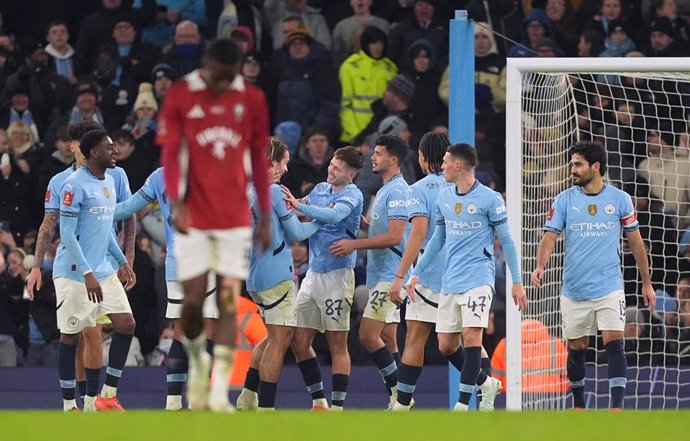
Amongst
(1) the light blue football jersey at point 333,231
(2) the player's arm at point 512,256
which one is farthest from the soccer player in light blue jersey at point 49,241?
(2) the player's arm at point 512,256

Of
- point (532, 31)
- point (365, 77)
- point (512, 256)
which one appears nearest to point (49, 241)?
point (512, 256)

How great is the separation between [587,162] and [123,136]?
6400 millimetres

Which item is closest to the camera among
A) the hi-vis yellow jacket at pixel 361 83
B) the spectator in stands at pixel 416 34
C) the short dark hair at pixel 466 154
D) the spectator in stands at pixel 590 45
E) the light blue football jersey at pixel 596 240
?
the short dark hair at pixel 466 154

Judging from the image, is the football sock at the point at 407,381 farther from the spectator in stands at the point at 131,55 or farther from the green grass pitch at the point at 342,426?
the spectator in stands at the point at 131,55

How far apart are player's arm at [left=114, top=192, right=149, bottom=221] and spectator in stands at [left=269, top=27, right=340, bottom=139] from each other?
520 centimetres

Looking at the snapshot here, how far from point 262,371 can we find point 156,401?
3.99 metres

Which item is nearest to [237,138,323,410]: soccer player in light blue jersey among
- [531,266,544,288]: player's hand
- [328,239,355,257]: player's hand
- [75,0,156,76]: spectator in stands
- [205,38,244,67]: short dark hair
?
[328,239,355,257]: player's hand

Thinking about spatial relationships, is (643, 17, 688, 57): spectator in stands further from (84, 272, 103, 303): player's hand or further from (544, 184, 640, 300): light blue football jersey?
(84, 272, 103, 303): player's hand

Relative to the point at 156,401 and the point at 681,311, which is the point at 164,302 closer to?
the point at 156,401

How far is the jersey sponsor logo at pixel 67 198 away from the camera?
11.8 m

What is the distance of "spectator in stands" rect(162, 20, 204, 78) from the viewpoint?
17547mm

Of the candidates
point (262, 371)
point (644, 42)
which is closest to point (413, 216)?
point (262, 371)

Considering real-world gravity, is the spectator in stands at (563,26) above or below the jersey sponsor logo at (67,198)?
above

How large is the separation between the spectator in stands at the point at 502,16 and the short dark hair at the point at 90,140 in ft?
22.2
